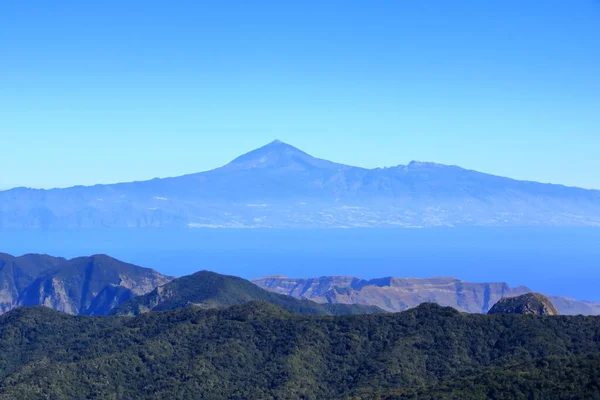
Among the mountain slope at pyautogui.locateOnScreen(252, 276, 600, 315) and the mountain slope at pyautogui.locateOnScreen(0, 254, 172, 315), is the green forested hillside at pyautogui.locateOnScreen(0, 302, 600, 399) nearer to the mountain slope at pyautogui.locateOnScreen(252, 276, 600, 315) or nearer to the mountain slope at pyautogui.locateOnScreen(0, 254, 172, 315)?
the mountain slope at pyautogui.locateOnScreen(0, 254, 172, 315)

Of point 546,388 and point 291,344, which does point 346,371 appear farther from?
point 546,388

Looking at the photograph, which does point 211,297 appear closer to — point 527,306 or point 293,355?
point 527,306

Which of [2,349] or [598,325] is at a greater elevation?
[598,325]

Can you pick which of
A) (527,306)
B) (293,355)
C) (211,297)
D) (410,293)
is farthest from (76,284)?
(293,355)

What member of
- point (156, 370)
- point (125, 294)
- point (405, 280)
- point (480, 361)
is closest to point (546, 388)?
point (480, 361)

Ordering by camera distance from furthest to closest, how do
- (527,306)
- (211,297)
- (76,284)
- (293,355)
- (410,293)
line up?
(410,293), (76,284), (211,297), (527,306), (293,355)

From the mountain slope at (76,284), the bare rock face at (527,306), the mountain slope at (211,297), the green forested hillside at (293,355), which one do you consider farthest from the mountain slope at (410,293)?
the green forested hillside at (293,355)
